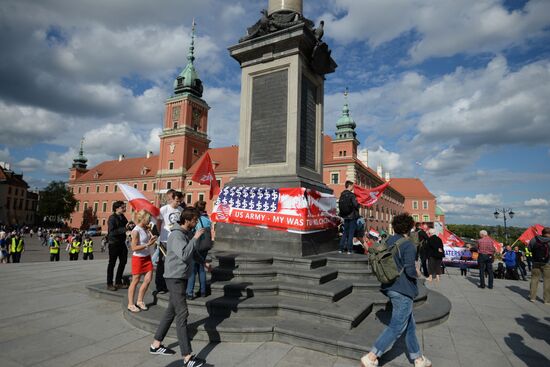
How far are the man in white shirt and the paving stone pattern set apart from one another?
0.85 metres

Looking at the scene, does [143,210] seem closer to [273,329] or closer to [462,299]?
[273,329]

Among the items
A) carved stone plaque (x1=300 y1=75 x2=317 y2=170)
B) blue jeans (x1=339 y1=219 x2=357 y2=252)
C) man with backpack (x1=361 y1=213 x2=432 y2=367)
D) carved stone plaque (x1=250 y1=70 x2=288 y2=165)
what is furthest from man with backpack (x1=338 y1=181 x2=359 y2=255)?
man with backpack (x1=361 y1=213 x2=432 y2=367)

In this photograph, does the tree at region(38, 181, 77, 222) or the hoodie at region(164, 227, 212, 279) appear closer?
the hoodie at region(164, 227, 212, 279)

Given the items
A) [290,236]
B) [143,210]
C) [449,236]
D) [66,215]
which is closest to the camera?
[143,210]

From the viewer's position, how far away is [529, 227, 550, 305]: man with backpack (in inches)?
297

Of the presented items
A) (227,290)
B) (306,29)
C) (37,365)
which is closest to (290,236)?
(227,290)

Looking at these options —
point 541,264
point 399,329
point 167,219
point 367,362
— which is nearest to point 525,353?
point 399,329

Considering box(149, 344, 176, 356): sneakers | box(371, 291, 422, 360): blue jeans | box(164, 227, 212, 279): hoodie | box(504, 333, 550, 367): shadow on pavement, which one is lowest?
box(504, 333, 550, 367): shadow on pavement

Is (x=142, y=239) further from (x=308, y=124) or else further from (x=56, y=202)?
(x=56, y=202)

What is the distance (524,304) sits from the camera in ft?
24.1

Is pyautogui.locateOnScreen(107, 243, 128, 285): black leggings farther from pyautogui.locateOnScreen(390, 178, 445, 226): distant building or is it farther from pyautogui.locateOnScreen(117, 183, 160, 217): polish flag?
pyautogui.locateOnScreen(390, 178, 445, 226): distant building

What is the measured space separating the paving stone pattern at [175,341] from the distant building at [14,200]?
3265 inches

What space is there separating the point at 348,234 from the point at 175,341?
16.8 feet

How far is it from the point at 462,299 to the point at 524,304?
1.34 m
